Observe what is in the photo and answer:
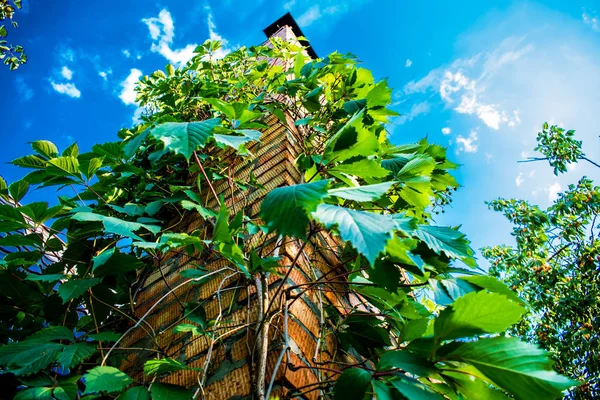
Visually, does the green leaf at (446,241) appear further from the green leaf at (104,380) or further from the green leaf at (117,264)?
the green leaf at (117,264)

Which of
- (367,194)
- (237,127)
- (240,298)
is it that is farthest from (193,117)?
(367,194)

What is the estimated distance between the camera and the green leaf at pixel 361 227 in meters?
0.53

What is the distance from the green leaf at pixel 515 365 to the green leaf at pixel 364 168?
1.29 feet

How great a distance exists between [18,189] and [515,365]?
62.9 inches

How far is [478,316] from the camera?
60cm

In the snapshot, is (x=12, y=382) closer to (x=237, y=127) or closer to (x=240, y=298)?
(x=240, y=298)

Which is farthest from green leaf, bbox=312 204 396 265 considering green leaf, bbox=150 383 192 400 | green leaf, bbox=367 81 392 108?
green leaf, bbox=367 81 392 108

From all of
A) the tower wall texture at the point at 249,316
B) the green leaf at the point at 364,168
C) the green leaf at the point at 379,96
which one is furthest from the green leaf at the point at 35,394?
the green leaf at the point at 379,96

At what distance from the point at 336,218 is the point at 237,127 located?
0.67m

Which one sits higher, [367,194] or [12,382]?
[12,382]

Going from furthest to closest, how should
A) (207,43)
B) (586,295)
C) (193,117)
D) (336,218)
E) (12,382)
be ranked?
(586,295), (207,43), (193,117), (12,382), (336,218)

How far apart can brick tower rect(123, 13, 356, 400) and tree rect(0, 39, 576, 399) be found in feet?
0.09

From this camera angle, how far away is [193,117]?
2242 mm

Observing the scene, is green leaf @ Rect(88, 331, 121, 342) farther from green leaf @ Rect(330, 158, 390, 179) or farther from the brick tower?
green leaf @ Rect(330, 158, 390, 179)
